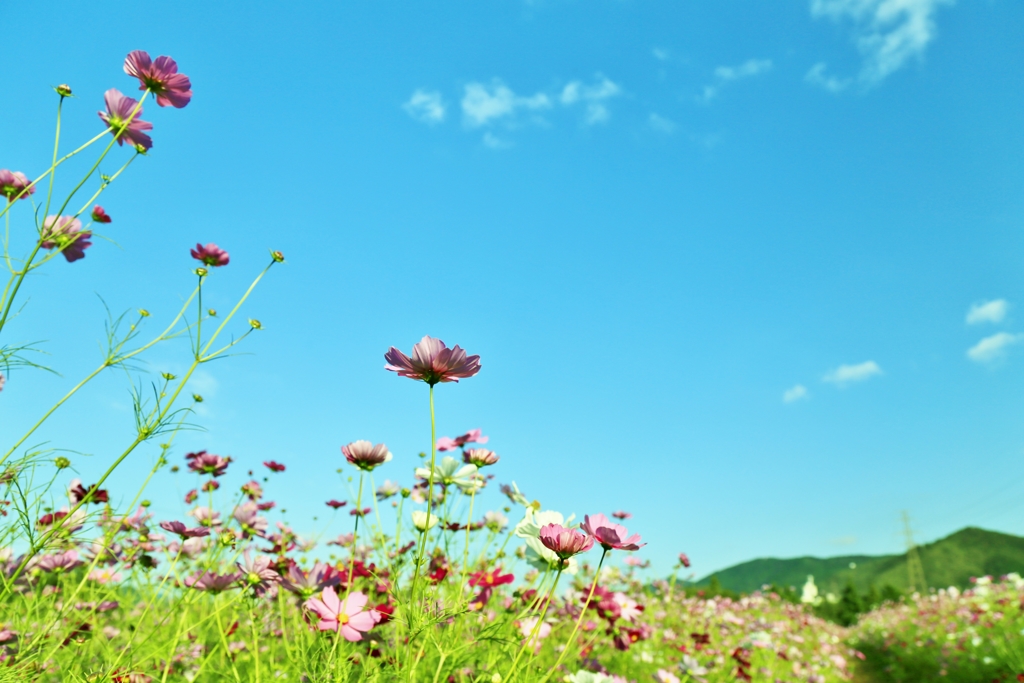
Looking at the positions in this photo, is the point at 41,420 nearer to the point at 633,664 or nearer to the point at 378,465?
the point at 378,465

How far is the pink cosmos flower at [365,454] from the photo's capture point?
168cm

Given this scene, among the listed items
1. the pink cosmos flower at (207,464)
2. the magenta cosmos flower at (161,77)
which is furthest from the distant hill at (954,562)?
the magenta cosmos flower at (161,77)

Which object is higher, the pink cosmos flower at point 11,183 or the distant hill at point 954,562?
the distant hill at point 954,562

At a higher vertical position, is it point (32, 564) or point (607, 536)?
point (32, 564)

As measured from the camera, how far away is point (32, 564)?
2.31 metres

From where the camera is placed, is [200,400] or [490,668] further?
[200,400]

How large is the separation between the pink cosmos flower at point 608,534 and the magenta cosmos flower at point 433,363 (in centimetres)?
47

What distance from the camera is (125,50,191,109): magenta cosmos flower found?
188 cm

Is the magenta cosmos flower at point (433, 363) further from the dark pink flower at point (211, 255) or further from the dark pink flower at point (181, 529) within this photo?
the dark pink flower at point (211, 255)

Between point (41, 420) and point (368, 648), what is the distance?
3.97 feet

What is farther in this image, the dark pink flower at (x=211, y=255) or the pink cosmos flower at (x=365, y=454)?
the dark pink flower at (x=211, y=255)

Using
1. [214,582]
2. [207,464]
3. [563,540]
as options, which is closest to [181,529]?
[214,582]

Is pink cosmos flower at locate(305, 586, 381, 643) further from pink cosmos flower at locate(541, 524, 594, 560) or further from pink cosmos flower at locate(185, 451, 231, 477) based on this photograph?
pink cosmos flower at locate(185, 451, 231, 477)

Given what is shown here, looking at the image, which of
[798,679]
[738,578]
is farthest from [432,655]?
[738,578]
